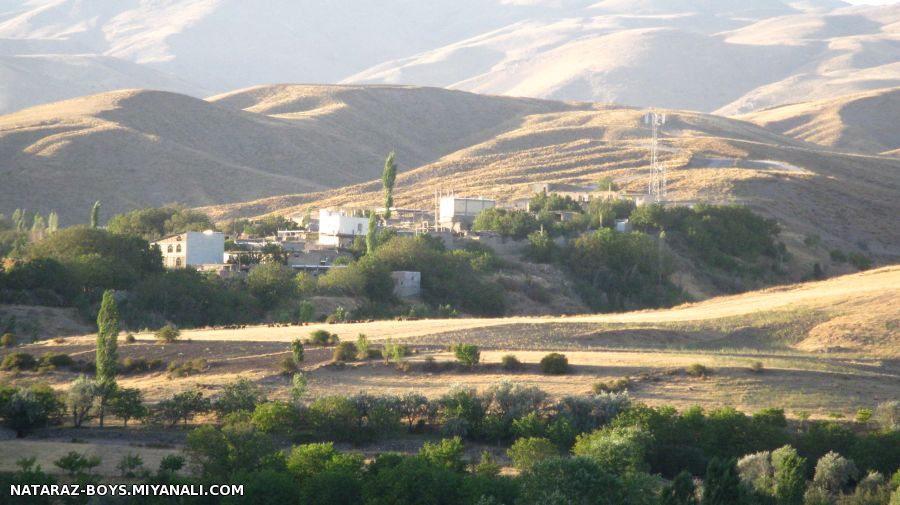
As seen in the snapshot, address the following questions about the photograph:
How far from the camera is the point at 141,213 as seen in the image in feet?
235

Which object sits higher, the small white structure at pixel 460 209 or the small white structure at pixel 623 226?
the small white structure at pixel 460 209

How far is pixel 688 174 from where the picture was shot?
298 ft

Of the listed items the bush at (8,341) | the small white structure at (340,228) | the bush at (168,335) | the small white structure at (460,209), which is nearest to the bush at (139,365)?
the bush at (168,335)

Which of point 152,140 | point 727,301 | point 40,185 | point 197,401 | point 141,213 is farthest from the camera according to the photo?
point 152,140

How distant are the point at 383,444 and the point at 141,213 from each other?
1806 inches

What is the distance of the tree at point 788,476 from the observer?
23.6 metres

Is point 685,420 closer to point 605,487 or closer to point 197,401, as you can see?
point 605,487

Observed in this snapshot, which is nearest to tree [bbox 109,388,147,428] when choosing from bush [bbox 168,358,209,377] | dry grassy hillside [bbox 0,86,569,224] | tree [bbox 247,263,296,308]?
bush [bbox 168,358,209,377]

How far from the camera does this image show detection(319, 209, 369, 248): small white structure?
65.2m

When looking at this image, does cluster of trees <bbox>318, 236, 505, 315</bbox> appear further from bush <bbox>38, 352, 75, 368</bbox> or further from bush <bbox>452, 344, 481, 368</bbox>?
bush <bbox>452, 344, 481, 368</bbox>

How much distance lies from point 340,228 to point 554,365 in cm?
3606

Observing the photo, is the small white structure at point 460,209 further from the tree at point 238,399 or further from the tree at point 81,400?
the tree at point 81,400

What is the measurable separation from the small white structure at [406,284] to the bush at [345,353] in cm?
2061

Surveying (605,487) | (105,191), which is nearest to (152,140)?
(105,191)
